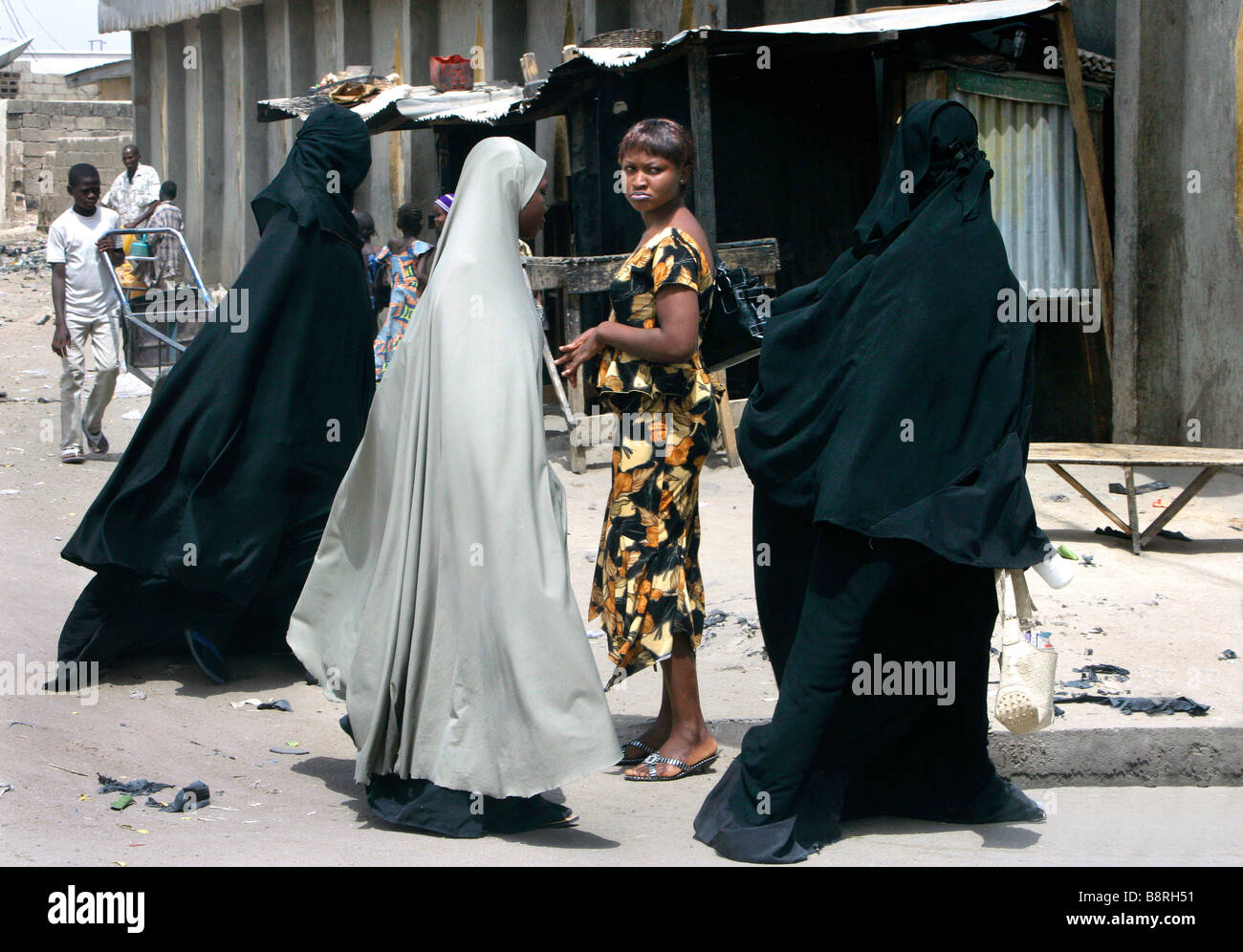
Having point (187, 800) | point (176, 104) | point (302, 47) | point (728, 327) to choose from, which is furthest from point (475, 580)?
point (176, 104)

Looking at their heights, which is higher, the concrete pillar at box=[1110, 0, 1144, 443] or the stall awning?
the stall awning

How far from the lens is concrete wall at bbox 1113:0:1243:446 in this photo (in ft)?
24.3

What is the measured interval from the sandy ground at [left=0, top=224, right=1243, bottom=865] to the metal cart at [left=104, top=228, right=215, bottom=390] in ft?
4.24

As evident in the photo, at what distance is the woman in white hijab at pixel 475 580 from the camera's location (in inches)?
128

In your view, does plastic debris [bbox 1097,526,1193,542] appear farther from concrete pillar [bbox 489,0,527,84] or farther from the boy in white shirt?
concrete pillar [bbox 489,0,527,84]

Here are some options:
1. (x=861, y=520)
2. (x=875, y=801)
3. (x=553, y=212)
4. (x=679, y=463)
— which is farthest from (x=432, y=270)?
(x=553, y=212)

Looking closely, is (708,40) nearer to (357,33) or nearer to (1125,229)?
(1125,229)

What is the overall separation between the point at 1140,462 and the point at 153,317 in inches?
229

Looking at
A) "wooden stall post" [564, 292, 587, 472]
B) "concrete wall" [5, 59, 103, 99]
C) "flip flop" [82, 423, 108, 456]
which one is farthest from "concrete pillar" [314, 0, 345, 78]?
"concrete wall" [5, 59, 103, 99]

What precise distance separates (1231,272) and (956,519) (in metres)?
5.15

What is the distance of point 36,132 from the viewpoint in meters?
22.0

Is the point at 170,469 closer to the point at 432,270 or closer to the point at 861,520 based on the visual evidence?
the point at 432,270

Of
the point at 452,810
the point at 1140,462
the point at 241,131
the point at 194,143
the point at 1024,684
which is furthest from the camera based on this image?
the point at 194,143

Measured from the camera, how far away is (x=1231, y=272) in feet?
24.3
